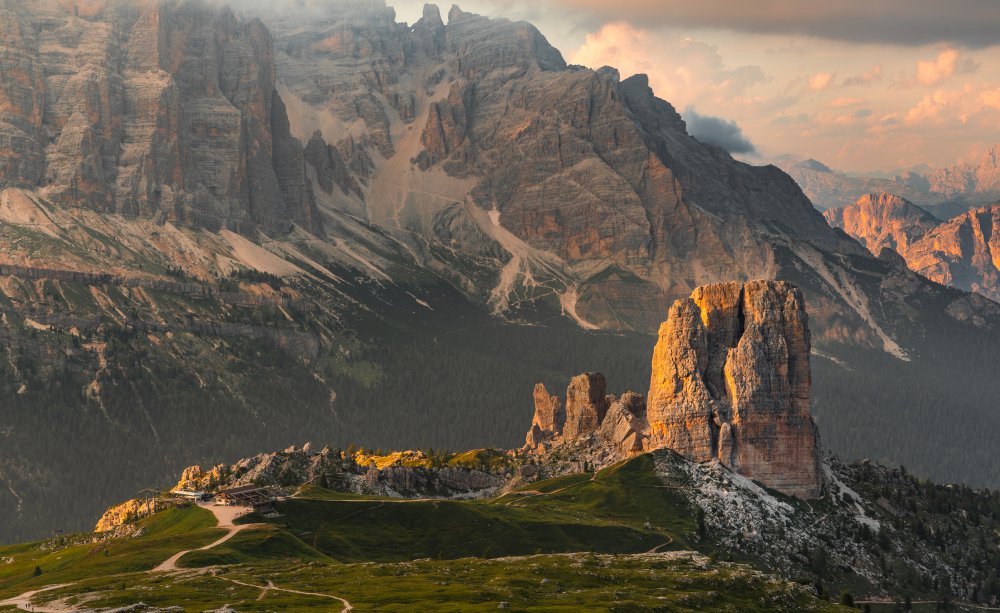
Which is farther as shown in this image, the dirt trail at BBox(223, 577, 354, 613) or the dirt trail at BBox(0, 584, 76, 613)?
the dirt trail at BBox(223, 577, 354, 613)

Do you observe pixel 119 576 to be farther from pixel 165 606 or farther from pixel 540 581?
pixel 540 581

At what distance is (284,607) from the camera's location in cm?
16425

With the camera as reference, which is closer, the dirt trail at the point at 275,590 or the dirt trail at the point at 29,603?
the dirt trail at the point at 29,603

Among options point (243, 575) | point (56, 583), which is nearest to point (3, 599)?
point (56, 583)

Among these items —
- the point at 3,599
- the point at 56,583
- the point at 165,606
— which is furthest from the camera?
the point at 56,583

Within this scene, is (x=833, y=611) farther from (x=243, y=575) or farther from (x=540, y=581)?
(x=243, y=575)

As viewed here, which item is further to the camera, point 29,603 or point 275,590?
point 275,590

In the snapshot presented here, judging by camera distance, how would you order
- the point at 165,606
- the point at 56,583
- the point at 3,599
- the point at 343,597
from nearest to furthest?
1. the point at 165,606
2. the point at 343,597
3. the point at 3,599
4. the point at 56,583

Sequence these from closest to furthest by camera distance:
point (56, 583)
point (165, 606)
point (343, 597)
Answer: point (165, 606)
point (343, 597)
point (56, 583)

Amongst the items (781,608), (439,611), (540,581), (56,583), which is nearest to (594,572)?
(540,581)

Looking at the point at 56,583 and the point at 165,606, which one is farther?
the point at 56,583

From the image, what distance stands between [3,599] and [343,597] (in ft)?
170

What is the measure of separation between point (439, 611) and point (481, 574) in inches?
1335

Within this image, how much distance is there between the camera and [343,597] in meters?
173
